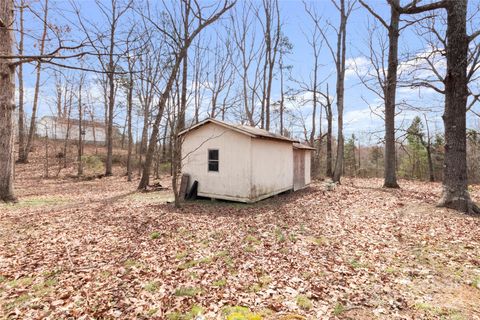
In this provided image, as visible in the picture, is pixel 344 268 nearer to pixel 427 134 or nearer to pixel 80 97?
pixel 427 134

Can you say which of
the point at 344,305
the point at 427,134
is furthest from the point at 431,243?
the point at 427,134

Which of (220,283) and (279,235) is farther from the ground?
(279,235)

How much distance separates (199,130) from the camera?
10.6 m

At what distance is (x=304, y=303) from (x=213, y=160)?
7464 millimetres

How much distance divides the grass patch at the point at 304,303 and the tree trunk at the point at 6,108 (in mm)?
9225

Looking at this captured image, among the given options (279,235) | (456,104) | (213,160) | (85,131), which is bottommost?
(279,235)

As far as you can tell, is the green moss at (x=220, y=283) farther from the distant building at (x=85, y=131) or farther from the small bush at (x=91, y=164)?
the distant building at (x=85, y=131)

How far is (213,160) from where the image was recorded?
10.2 metres

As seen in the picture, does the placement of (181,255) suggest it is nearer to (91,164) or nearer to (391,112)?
Answer: (391,112)

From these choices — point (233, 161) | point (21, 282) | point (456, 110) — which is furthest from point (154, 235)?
point (456, 110)

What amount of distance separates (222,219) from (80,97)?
61.9 ft

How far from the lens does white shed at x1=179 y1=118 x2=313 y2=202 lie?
9461mm

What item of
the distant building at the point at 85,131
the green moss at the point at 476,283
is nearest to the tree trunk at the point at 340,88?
the green moss at the point at 476,283

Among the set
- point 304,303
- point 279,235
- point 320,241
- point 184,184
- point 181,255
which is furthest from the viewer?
point 184,184
